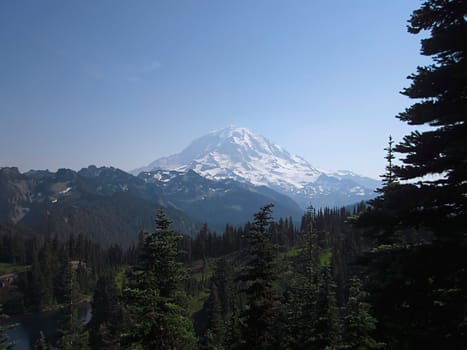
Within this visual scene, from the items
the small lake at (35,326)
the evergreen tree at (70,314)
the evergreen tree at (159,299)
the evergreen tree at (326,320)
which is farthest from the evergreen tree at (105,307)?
the evergreen tree at (159,299)

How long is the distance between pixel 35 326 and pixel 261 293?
487 feet

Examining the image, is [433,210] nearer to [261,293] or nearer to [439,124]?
[439,124]

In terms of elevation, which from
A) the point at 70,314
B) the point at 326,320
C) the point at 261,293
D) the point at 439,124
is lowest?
the point at 70,314

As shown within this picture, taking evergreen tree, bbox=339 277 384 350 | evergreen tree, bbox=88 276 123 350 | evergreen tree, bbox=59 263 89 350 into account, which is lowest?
evergreen tree, bbox=88 276 123 350

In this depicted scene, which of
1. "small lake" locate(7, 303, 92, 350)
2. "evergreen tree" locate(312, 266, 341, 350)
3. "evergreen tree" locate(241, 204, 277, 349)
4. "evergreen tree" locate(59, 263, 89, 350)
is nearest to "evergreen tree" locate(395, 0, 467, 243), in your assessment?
"evergreen tree" locate(241, 204, 277, 349)

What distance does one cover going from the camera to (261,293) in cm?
2600

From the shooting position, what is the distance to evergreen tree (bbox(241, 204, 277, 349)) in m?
25.9

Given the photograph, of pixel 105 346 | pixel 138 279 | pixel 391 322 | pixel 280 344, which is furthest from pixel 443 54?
pixel 105 346

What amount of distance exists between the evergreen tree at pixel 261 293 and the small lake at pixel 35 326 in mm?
102713

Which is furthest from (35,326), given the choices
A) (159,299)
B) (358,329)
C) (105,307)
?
(358,329)

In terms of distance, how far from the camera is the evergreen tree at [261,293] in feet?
85.0

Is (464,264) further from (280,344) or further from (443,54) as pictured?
(280,344)

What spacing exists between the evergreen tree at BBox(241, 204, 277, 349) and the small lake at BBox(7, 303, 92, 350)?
103 metres

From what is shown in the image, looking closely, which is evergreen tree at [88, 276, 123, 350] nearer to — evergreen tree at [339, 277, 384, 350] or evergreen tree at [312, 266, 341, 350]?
evergreen tree at [312, 266, 341, 350]
